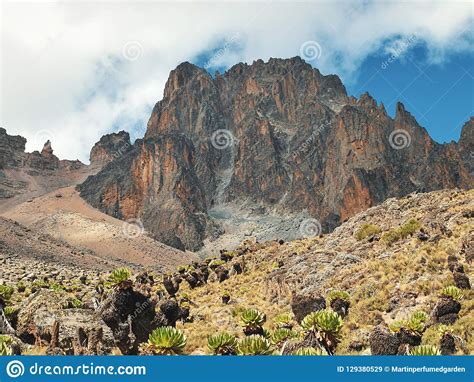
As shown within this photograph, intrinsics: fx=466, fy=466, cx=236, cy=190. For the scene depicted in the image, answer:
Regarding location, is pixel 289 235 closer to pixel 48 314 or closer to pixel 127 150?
pixel 127 150

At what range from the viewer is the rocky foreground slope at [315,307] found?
1553cm

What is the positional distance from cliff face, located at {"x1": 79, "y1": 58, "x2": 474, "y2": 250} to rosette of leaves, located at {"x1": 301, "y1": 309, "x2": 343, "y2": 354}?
413ft

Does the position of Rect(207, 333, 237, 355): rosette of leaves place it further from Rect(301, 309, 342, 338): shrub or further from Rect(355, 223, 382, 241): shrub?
Rect(355, 223, 382, 241): shrub

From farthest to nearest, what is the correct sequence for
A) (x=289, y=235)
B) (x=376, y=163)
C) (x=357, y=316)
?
(x=376, y=163) < (x=289, y=235) < (x=357, y=316)

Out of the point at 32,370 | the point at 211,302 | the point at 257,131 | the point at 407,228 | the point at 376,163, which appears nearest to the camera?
the point at 32,370

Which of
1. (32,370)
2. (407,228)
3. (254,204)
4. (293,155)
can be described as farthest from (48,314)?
(293,155)

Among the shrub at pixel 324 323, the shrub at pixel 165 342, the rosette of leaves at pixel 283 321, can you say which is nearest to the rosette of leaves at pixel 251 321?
the rosette of leaves at pixel 283 321

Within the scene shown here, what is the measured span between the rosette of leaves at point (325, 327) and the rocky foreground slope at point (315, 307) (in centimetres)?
3

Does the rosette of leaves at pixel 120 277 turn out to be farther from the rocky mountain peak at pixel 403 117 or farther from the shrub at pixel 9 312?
the rocky mountain peak at pixel 403 117

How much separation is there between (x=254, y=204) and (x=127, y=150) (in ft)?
200

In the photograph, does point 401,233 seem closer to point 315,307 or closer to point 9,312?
point 315,307

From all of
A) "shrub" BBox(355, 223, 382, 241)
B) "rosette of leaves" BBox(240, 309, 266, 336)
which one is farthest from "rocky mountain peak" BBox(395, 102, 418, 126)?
"rosette of leaves" BBox(240, 309, 266, 336)

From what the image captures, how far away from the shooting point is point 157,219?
159750mm

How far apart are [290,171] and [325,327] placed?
542ft
